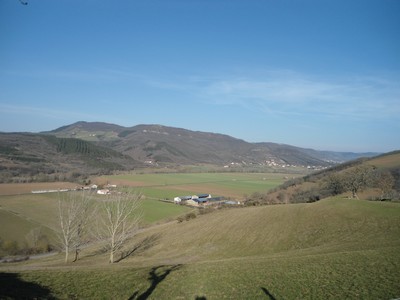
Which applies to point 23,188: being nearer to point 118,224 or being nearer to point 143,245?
point 143,245

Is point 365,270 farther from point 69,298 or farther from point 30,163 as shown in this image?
point 30,163

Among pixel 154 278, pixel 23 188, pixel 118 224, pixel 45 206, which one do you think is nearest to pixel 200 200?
pixel 45 206

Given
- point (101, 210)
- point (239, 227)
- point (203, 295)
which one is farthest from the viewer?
point (101, 210)

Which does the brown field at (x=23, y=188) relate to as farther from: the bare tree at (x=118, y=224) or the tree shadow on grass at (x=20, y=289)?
the tree shadow on grass at (x=20, y=289)

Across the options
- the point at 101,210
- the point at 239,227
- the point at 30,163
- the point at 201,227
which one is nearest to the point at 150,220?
the point at 101,210

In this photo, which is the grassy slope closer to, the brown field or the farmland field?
the farmland field

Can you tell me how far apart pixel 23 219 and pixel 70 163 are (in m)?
129

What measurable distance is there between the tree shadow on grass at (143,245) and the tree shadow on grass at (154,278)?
760 inches

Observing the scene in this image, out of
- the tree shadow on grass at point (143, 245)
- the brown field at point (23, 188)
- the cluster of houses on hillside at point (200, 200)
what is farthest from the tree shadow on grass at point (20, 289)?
the brown field at point (23, 188)

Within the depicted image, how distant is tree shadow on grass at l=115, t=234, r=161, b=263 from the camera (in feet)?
140

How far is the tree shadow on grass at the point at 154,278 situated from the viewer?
15848 millimetres

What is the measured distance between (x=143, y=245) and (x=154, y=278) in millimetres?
29348

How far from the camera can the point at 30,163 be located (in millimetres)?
166625

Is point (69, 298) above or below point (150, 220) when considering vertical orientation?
above
